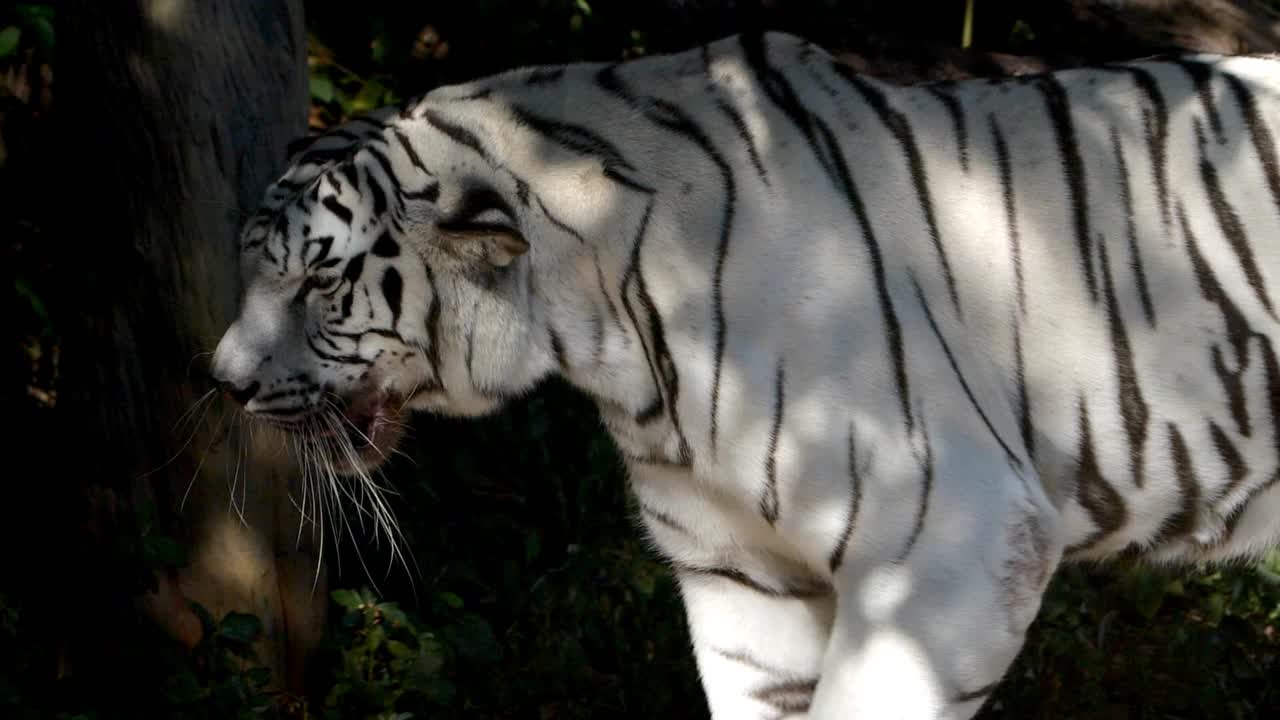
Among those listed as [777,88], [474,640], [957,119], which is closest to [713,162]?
[777,88]

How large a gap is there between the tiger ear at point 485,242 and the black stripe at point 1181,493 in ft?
3.18

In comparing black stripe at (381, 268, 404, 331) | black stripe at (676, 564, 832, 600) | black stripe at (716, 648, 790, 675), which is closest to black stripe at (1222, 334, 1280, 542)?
black stripe at (676, 564, 832, 600)

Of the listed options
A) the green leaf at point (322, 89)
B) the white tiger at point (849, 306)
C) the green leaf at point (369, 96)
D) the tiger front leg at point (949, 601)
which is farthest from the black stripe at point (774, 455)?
the green leaf at point (369, 96)

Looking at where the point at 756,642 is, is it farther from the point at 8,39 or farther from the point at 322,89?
the point at 322,89

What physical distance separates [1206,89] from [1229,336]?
385mm

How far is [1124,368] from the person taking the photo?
2.32 metres

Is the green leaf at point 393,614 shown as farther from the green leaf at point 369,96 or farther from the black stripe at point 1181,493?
the green leaf at point 369,96

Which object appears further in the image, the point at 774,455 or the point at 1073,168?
the point at 1073,168

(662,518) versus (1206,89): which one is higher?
(1206,89)

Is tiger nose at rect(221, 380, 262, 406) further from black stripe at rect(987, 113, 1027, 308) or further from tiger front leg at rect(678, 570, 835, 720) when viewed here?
black stripe at rect(987, 113, 1027, 308)

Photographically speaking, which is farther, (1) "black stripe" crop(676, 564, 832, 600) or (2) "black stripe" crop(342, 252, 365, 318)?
(1) "black stripe" crop(676, 564, 832, 600)

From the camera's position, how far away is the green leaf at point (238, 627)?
2.96 m

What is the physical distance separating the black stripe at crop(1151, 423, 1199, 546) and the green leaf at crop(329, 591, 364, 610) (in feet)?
5.37

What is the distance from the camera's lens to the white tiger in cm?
219
